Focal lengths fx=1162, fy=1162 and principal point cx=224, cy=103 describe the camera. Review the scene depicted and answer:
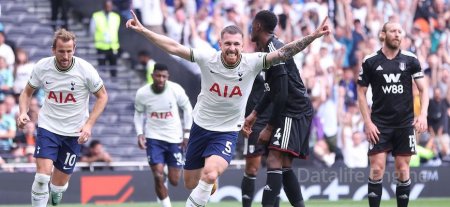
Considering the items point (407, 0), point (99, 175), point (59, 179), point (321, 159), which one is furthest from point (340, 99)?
point (59, 179)

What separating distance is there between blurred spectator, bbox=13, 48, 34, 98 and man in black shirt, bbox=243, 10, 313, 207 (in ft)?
29.7

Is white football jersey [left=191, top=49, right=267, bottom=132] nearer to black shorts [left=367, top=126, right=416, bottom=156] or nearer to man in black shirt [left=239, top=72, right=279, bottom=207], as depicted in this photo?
man in black shirt [left=239, top=72, right=279, bottom=207]

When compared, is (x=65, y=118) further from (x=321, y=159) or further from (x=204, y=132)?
(x=321, y=159)

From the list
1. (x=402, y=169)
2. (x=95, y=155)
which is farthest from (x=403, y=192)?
(x=95, y=155)

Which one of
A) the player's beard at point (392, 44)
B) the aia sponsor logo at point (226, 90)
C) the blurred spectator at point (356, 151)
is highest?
the player's beard at point (392, 44)

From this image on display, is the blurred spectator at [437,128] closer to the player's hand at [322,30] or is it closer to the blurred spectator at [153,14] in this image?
the blurred spectator at [153,14]

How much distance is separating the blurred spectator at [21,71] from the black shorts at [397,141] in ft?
30.3

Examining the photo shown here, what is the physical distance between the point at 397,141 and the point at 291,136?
172 cm

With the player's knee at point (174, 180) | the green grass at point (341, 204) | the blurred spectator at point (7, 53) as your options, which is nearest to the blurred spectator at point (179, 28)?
the blurred spectator at point (7, 53)

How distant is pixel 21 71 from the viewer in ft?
73.8

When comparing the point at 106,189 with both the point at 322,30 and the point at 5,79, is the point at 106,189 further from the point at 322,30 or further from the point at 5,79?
the point at 322,30

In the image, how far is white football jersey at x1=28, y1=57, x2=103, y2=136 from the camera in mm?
14180

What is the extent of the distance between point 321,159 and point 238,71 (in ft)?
34.8

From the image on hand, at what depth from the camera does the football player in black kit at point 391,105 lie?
49.1 ft
